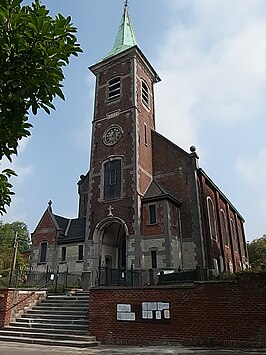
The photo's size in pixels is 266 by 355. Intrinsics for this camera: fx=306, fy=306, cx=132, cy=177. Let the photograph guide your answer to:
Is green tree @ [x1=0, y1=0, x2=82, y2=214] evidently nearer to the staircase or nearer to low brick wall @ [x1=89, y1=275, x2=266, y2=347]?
low brick wall @ [x1=89, y1=275, x2=266, y2=347]

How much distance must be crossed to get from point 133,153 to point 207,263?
9033 millimetres

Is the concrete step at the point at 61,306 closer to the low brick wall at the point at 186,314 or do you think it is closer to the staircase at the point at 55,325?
the staircase at the point at 55,325

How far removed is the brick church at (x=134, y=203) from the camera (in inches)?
775

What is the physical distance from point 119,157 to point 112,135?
7.27 feet

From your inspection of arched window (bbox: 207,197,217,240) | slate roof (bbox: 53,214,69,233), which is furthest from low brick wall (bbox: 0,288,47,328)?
arched window (bbox: 207,197,217,240)

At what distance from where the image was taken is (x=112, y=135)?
78.8ft

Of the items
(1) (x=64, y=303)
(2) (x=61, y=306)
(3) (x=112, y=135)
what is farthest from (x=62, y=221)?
(2) (x=61, y=306)

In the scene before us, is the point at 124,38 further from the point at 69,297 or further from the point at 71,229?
the point at 69,297

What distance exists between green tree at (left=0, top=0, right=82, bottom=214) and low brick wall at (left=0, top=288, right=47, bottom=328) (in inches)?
466

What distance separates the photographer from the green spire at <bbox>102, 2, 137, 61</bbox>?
93.6ft

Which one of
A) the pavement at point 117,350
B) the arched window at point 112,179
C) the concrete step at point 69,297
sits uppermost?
the arched window at point 112,179

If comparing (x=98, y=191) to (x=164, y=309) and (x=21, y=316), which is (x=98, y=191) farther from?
(x=164, y=309)

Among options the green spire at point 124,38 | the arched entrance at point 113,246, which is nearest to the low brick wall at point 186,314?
the arched entrance at point 113,246

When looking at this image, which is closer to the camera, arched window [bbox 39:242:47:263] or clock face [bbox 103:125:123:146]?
clock face [bbox 103:125:123:146]
